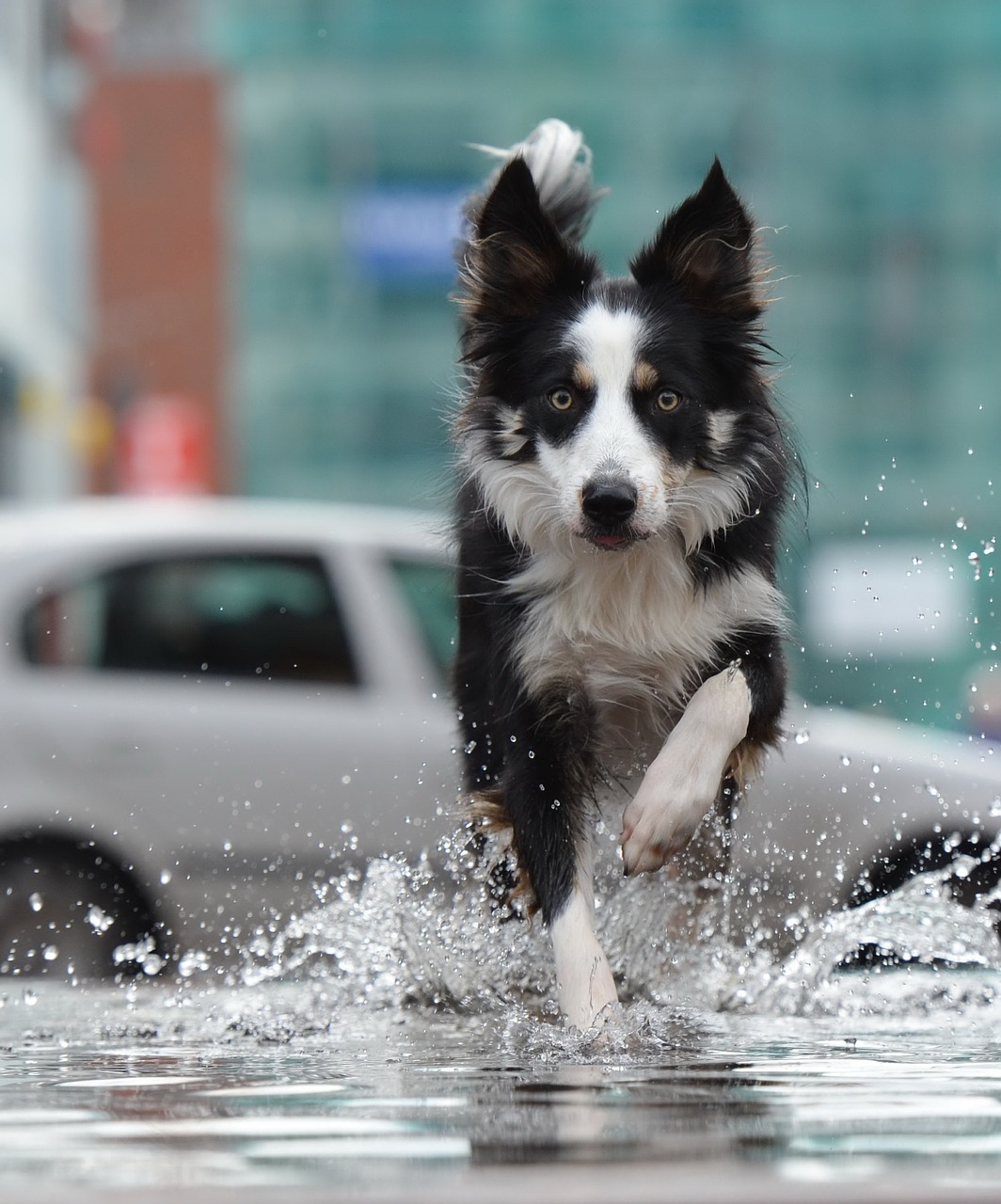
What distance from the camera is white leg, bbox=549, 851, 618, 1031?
333 cm

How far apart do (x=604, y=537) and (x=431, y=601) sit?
2437mm

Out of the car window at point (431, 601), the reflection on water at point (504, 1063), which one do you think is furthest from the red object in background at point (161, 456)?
the reflection on water at point (504, 1063)

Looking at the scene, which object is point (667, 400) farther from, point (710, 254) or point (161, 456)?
point (161, 456)

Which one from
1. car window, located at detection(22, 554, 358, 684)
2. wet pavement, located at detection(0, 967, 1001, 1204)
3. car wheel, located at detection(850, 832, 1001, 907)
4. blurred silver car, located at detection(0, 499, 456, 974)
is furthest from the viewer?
car window, located at detection(22, 554, 358, 684)

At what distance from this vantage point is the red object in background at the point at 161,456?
81.3 ft

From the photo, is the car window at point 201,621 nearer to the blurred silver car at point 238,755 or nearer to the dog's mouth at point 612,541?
the blurred silver car at point 238,755

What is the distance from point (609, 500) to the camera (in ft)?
11.1

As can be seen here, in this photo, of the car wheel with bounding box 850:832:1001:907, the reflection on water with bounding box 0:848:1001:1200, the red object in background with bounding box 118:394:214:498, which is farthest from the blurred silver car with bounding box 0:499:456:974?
the red object in background with bounding box 118:394:214:498

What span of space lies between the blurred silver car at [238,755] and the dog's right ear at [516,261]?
5.31 ft

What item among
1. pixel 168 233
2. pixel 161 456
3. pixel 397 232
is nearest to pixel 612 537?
pixel 161 456

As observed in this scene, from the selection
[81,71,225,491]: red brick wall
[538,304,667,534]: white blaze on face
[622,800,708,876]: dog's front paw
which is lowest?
[622,800,708,876]: dog's front paw

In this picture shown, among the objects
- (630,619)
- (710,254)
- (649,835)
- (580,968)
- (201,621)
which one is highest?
(710,254)

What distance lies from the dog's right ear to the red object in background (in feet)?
68.0

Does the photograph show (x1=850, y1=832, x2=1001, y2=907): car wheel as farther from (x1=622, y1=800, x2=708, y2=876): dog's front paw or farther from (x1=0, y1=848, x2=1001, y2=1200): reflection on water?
(x1=622, y1=800, x2=708, y2=876): dog's front paw
